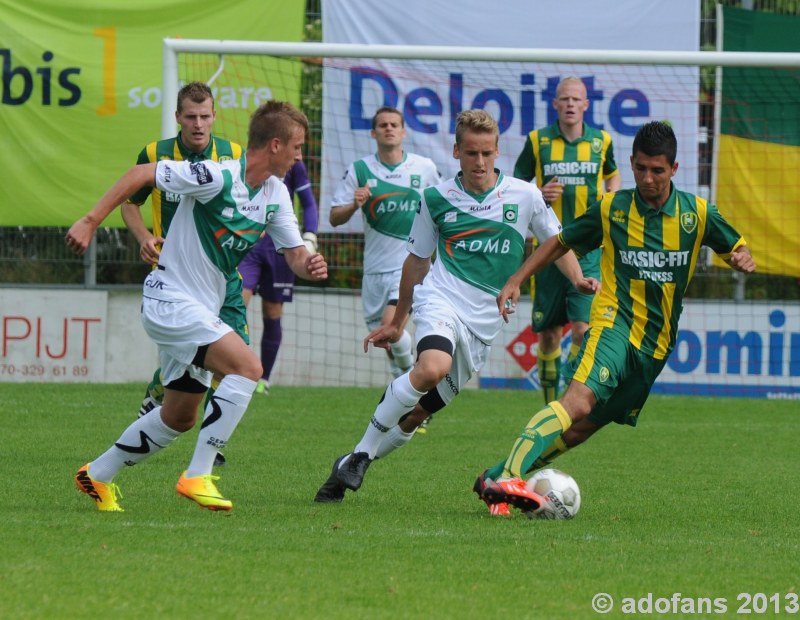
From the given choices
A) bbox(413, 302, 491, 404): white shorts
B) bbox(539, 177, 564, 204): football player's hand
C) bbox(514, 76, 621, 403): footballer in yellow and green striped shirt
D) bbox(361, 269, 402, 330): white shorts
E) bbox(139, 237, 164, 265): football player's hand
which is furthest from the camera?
bbox(361, 269, 402, 330): white shorts

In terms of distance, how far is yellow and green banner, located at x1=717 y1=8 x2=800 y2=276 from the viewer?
13805 mm

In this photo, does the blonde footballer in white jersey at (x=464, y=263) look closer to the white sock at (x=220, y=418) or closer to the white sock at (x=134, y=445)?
the white sock at (x=220, y=418)

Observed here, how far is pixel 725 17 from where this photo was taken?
46.3 ft

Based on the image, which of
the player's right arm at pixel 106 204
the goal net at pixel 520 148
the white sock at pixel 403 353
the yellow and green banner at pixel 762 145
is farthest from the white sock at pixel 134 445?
the yellow and green banner at pixel 762 145

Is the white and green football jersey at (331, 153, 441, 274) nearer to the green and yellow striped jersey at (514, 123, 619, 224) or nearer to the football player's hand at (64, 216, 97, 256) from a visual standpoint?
the green and yellow striped jersey at (514, 123, 619, 224)

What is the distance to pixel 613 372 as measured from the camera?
6359 mm

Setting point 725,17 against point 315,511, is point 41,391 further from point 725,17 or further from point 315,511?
point 725,17

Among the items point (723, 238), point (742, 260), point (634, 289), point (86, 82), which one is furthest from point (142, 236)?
point (86, 82)

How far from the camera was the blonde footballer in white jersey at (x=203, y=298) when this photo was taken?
20.6 feet

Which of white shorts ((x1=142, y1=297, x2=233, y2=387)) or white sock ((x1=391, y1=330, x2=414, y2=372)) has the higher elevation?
white shorts ((x1=142, y1=297, x2=233, y2=387))

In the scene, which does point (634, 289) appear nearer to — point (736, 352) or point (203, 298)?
point (203, 298)

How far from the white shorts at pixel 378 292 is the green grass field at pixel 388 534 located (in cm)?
148

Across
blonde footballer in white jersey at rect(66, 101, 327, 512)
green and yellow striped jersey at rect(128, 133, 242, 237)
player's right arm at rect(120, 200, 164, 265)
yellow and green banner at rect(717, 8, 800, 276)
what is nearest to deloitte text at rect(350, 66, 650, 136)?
yellow and green banner at rect(717, 8, 800, 276)

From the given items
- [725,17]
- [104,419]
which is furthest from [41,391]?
[725,17]
